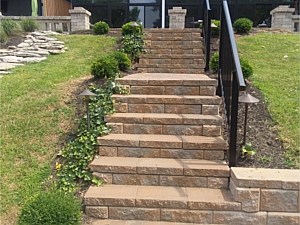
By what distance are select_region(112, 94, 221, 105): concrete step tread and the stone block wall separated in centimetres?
127

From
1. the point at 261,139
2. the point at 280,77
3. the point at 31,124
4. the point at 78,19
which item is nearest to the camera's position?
the point at 261,139

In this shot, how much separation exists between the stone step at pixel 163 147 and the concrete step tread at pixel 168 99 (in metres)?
0.57

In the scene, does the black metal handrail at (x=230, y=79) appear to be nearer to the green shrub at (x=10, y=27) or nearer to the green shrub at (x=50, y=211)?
the green shrub at (x=50, y=211)

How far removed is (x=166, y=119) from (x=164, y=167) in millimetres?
677

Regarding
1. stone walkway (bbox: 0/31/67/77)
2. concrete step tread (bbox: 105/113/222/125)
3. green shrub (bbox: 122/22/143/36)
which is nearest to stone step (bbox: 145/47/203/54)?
green shrub (bbox: 122/22/143/36)

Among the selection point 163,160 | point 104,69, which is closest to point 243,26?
point 104,69

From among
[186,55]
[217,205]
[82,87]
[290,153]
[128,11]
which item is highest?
[128,11]

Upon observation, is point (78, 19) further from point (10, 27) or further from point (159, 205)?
point (159, 205)

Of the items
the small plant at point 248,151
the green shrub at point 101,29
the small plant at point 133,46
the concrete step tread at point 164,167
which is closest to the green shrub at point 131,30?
the small plant at point 133,46

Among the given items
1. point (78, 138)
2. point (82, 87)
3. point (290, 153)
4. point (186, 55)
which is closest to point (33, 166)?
point (78, 138)

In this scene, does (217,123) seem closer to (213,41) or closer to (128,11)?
(213,41)

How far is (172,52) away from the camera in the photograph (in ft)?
22.6

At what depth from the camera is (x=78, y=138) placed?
346cm

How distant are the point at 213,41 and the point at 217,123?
13.8 feet
